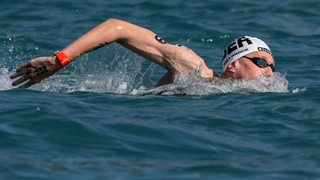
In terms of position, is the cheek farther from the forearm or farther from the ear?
the forearm

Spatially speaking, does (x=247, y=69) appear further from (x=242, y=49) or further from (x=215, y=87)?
(x=215, y=87)

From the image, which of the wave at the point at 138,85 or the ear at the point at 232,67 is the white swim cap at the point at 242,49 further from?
the wave at the point at 138,85

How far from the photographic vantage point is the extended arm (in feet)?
31.3

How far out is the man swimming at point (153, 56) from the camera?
9523 millimetres

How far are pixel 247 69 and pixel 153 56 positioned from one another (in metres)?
1.01

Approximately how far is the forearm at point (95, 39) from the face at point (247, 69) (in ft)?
4.16

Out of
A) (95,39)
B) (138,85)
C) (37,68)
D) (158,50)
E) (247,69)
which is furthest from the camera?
(138,85)

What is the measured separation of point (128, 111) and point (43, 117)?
0.88 meters

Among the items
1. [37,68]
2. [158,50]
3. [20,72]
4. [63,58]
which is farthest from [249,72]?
[20,72]

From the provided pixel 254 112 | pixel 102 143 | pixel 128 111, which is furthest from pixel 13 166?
pixel 254 112

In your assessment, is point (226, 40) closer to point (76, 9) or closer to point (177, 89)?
point (76, 9)

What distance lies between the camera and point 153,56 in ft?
32.4

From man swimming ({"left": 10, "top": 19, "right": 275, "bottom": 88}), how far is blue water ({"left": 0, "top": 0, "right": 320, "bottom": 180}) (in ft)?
0.51

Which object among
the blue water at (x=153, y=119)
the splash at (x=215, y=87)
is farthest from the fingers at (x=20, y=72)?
the splash at (x=215, y=87)
